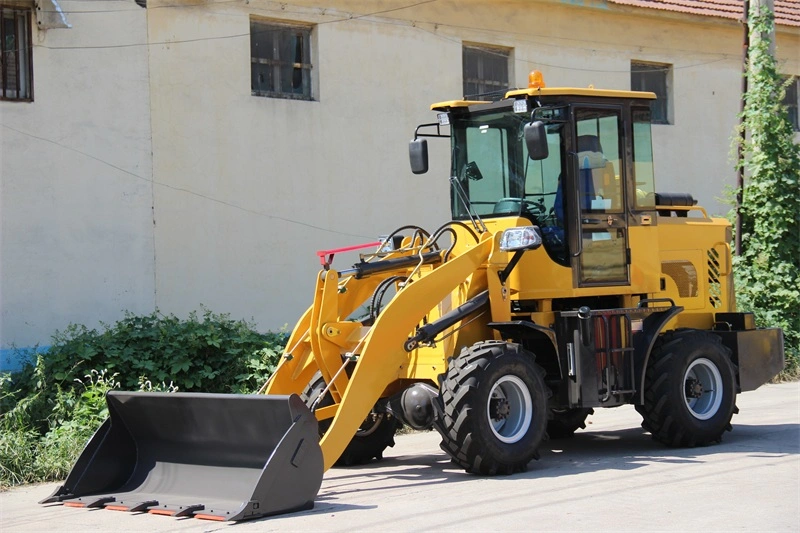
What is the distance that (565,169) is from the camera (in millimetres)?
10531

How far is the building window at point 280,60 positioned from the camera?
52.7 feet

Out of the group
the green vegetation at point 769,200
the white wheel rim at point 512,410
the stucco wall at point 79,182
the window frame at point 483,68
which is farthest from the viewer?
the window frame at point 483,68

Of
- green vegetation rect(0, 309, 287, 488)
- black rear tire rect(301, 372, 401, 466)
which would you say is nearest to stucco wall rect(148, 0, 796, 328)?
green vegetation rect(0, 309, 287, 488)

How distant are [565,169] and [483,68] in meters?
8.36

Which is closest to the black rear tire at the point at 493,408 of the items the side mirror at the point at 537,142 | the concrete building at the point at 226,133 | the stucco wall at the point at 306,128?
the side mirror at the point at 537,142

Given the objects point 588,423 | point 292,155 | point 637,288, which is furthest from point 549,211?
point 292,155

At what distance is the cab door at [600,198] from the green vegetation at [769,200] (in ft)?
24.3

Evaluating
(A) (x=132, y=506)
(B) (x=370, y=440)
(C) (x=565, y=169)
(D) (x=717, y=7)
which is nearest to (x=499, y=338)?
(B) (x=370, y=440)

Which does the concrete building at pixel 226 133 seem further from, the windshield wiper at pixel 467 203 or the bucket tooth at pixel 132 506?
the bucket tooth at pixel 132 506

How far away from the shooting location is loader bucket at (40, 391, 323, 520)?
321 inches

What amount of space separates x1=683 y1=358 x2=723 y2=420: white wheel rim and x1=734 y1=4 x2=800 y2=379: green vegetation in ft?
21.9

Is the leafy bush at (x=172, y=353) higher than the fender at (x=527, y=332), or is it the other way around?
the fender at (x=527, y=332)

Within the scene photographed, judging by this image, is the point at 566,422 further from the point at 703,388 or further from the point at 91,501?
the point at 91,501

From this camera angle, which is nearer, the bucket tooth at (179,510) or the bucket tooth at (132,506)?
the bucket tooth at (179,510)
